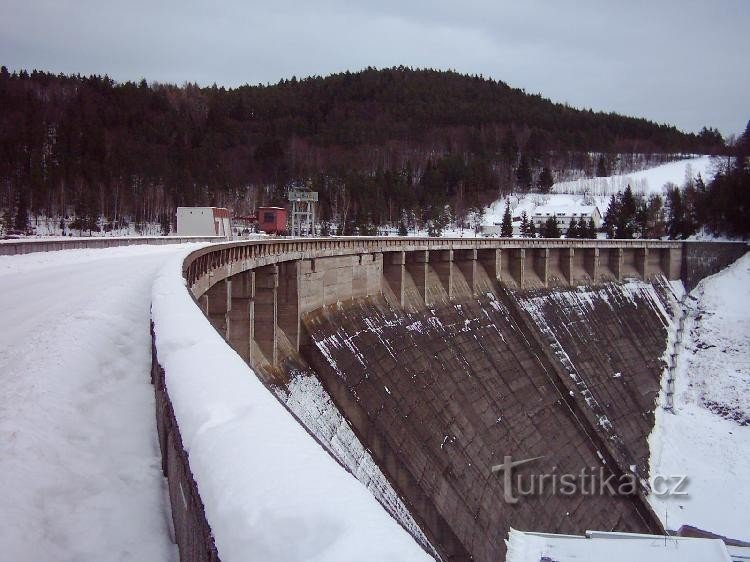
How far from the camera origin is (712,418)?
35.4 meters

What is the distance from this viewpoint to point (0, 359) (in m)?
6.39

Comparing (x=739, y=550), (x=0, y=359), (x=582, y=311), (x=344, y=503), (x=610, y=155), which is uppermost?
(x=610, y=155)

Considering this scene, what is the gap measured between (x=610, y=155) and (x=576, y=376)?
134 meters

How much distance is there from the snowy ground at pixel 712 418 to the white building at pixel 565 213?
161 ft

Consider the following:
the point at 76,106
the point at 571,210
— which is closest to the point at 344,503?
the point at 571,210

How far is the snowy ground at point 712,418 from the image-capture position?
90.7ft

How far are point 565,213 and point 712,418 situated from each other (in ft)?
228

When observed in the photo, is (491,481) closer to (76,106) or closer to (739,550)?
(739,550)

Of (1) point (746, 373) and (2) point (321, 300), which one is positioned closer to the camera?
(2) point (321, 300)

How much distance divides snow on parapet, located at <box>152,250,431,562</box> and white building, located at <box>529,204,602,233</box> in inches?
3873

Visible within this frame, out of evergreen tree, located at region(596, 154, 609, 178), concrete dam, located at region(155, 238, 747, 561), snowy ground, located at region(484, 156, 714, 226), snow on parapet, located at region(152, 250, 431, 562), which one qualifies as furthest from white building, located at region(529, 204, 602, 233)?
snow on parapet, located at region(152, 250, 431, 562)

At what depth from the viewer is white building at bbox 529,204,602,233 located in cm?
9875

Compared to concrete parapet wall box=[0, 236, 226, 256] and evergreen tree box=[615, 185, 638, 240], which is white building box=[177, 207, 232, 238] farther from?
evergreen tree box=[615, 185, 638, 240]

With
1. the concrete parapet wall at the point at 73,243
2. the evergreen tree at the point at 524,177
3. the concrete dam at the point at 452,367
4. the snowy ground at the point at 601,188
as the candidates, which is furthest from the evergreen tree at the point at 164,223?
the evergreen tree at the point at 524,177
